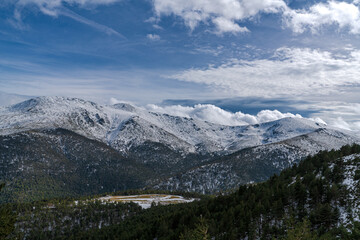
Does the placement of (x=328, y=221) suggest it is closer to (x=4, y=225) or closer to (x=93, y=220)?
(x=4, y=225)

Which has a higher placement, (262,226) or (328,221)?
(328,221)

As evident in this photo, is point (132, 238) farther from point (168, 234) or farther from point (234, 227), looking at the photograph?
point (234, 227)

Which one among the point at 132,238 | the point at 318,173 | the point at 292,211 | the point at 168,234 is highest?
the point at 318,173

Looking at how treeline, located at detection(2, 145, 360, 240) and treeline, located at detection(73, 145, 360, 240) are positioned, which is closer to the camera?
treeline, located at detection(2, 145, 360, 240)

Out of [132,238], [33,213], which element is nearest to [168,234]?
[132,238]

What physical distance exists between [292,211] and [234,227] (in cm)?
1689

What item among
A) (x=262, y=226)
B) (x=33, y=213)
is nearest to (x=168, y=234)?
(x=262, y=226)

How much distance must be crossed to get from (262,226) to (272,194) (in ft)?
65.2

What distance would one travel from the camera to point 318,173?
268ft

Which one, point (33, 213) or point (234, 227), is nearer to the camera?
point (234, 227)

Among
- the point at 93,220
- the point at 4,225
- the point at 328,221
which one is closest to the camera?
the point at 4,225

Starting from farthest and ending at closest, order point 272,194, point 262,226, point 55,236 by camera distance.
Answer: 1. point 55,236
2. point 272,194
3. point 262,226

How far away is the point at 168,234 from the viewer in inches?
3305

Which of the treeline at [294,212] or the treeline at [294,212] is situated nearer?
the treeline at [294,212]
